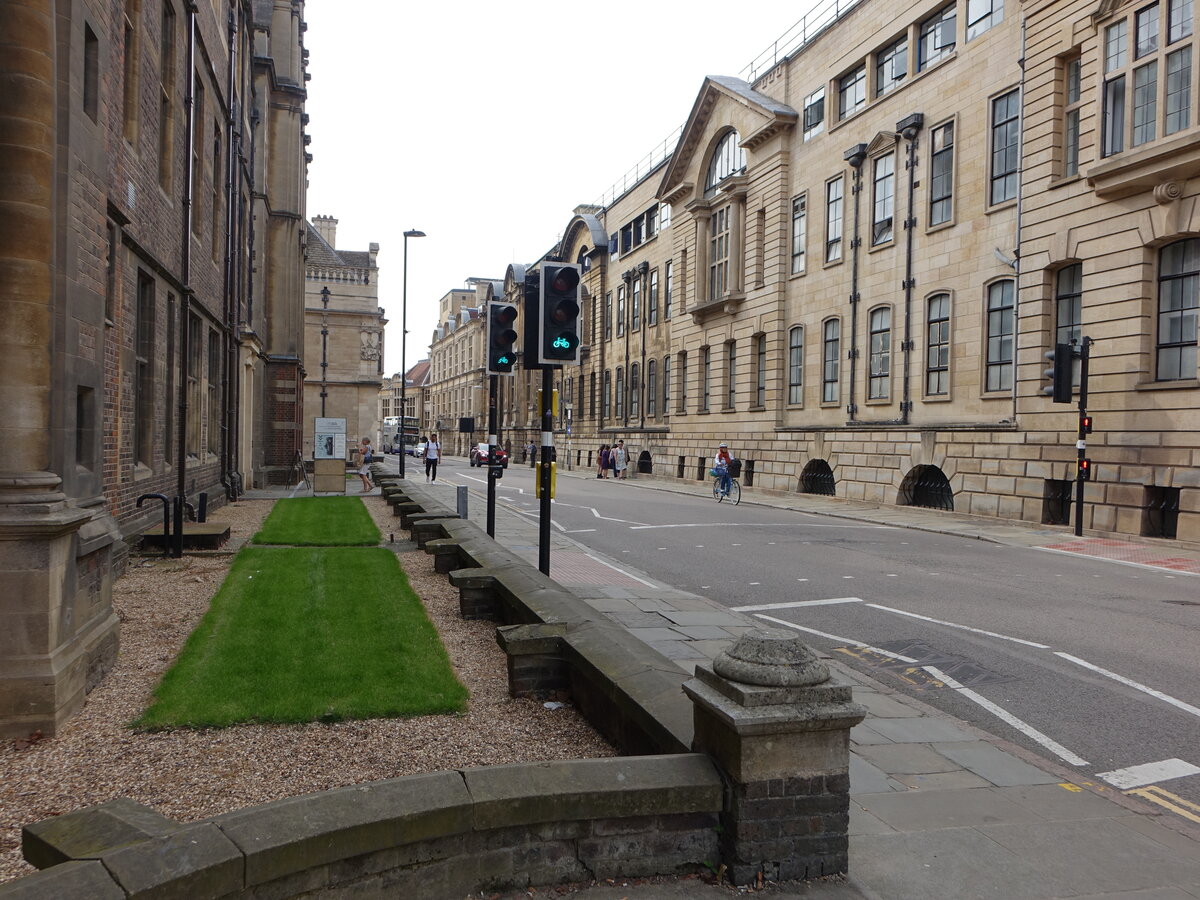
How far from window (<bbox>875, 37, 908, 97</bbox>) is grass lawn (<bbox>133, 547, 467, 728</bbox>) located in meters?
22.7

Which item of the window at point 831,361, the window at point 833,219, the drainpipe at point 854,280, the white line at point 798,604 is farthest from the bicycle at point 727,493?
the white line at point 798,604

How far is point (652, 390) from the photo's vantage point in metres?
44.9

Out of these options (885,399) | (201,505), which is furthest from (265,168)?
(885,399)

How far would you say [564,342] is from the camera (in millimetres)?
8789

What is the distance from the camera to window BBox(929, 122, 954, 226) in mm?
22734

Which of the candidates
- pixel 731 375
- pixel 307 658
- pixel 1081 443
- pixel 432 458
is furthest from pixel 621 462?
pixel 307 658

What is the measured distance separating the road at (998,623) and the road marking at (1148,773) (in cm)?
1

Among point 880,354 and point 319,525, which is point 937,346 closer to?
point 880,354

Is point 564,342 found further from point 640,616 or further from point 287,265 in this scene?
point 287,265

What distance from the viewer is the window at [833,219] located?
1101 inches

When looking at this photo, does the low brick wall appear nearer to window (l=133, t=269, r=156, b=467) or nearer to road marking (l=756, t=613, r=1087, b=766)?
road marking (l=756, t=613, r=1087, b=766)

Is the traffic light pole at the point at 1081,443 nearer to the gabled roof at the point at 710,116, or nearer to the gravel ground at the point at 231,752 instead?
the gravel ground at the point at 231,752

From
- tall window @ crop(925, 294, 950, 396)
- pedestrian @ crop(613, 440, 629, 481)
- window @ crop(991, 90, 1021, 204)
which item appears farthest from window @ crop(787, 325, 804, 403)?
pedestrian @ crop(613, 440, 629, 481)

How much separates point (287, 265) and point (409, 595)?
24.8m
